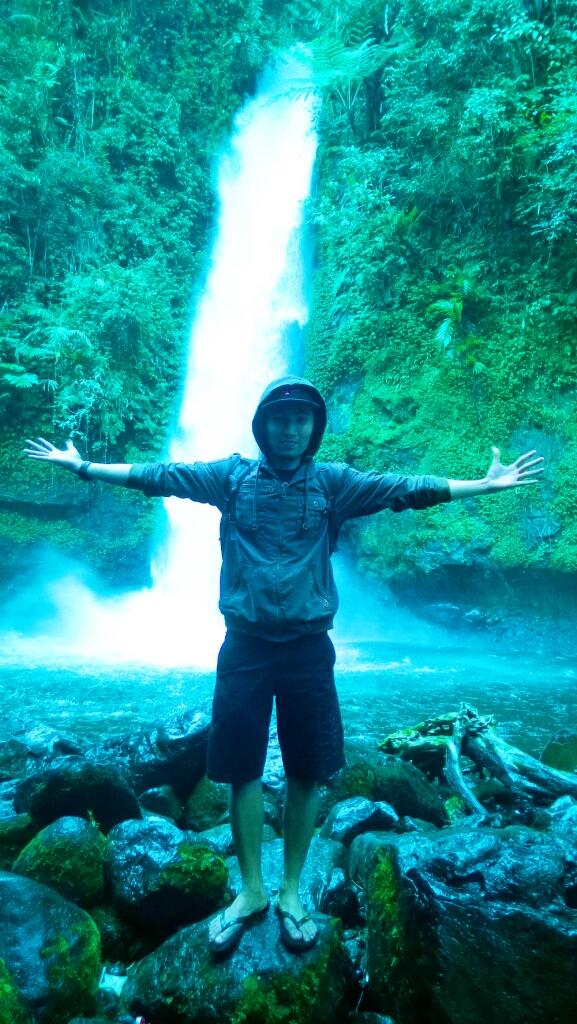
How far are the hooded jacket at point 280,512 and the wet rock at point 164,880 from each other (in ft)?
4.03

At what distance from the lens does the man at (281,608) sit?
7.55 ft

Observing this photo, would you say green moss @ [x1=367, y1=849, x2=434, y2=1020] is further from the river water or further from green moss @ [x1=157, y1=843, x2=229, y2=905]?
the river water

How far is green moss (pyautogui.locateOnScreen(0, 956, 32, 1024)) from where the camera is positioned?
6.39ft

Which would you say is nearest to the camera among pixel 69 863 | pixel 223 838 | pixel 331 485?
pixel 331 485

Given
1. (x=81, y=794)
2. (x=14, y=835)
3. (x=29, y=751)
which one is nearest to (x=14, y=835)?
(x=14, y=835)

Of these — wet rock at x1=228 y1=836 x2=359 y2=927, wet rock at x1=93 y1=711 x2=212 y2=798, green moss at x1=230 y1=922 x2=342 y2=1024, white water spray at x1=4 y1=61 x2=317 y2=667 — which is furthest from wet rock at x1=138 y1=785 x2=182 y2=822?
white water spray at x1=4 y1=61 x2=317 y2=667

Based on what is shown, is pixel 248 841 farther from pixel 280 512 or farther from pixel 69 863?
pixel 280 512

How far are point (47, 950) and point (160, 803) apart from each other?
6.59 feet

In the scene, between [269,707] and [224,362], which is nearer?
[269,707]

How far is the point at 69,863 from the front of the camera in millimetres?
2779

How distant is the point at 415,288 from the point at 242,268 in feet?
21.1

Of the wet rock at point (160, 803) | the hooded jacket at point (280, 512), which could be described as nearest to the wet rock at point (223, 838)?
the wet rock at point (160, 803)

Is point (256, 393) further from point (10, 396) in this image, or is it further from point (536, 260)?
point (536, 260)

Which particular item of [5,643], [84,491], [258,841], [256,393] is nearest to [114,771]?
[258,841]
